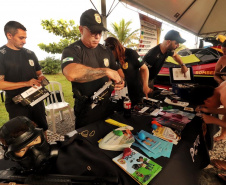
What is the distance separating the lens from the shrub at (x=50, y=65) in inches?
336

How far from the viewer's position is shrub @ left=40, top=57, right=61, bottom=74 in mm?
8539

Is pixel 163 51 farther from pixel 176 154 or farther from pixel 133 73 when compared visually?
pixel 176 154

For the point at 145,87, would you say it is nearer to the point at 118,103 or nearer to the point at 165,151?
the point at 118,103

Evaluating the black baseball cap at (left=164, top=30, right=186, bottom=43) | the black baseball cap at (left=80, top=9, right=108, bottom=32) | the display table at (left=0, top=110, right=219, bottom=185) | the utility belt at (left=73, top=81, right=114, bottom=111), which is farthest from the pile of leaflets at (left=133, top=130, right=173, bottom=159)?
the black baseball cap at (left=164, top=30, right=186, bottom=43)

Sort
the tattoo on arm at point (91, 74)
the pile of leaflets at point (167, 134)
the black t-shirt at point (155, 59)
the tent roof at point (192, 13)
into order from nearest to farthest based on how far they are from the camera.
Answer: the pile of leaflets at point (167, 134), the tattoo on arm at point (91, 74), the black t-shirt at point (155, 59), the tent roof at point (192, 13)

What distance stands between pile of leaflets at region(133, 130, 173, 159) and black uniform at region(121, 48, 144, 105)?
1.06 metres

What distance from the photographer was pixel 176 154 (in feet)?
2.82

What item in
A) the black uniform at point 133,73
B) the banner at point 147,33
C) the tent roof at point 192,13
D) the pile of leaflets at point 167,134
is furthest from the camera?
the tent roof at point 192,13

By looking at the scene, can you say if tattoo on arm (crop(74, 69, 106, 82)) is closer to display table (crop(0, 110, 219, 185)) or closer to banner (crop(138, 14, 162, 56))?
display table (crop(0, 110, 219, 185))

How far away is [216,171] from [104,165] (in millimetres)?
1807

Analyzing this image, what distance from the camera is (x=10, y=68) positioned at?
1.75m

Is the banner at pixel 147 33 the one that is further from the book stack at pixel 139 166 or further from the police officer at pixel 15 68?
the book stack at pixel 139 166

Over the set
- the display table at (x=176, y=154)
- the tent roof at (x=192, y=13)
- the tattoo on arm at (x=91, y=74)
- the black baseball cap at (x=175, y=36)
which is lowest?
the display table at (x=176, y=154)

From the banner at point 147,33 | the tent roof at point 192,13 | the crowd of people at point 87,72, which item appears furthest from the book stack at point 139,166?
the tent roof at point 192,13
